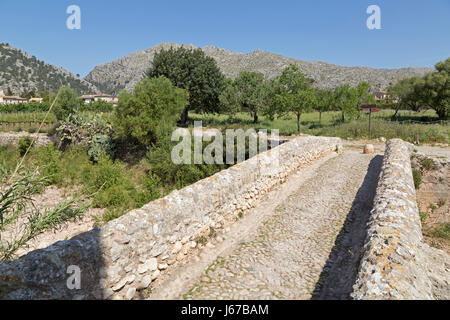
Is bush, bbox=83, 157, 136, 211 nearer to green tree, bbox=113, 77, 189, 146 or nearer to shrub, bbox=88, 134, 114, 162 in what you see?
shrub, bbox=88, 134, 114, 162

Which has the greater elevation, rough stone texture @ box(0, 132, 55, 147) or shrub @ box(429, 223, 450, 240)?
rough stone texture @ box(0, 132, 55, 147)

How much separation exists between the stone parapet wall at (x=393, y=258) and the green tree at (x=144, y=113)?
13517mm

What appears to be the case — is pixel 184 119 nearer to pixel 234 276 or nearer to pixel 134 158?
pixel 134 158

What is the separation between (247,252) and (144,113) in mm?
14184

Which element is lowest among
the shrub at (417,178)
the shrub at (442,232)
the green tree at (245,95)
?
the shrub at (442,232)

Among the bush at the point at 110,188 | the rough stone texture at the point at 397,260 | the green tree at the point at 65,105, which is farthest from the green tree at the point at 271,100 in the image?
the rough stone texture at the point at 397,260

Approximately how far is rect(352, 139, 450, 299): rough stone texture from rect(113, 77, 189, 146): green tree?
1348 centimetres

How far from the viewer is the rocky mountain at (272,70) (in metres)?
89.5

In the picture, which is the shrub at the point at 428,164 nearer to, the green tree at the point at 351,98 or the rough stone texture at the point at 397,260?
the rough stone texture at the point at 397,260

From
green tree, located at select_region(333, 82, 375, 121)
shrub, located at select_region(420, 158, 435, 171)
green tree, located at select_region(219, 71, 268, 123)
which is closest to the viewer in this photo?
shrub, located at select_region(420, 158, 435, 171)

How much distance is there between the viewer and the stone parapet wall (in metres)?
2.76

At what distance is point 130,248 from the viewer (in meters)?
3.72

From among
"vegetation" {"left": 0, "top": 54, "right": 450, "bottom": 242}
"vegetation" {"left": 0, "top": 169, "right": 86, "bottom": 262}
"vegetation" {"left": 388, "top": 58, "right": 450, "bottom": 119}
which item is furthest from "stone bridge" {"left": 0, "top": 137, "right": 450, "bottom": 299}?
"vegetation" {"left": 388, "top": 58, "right": 450, "bottom": 119}
